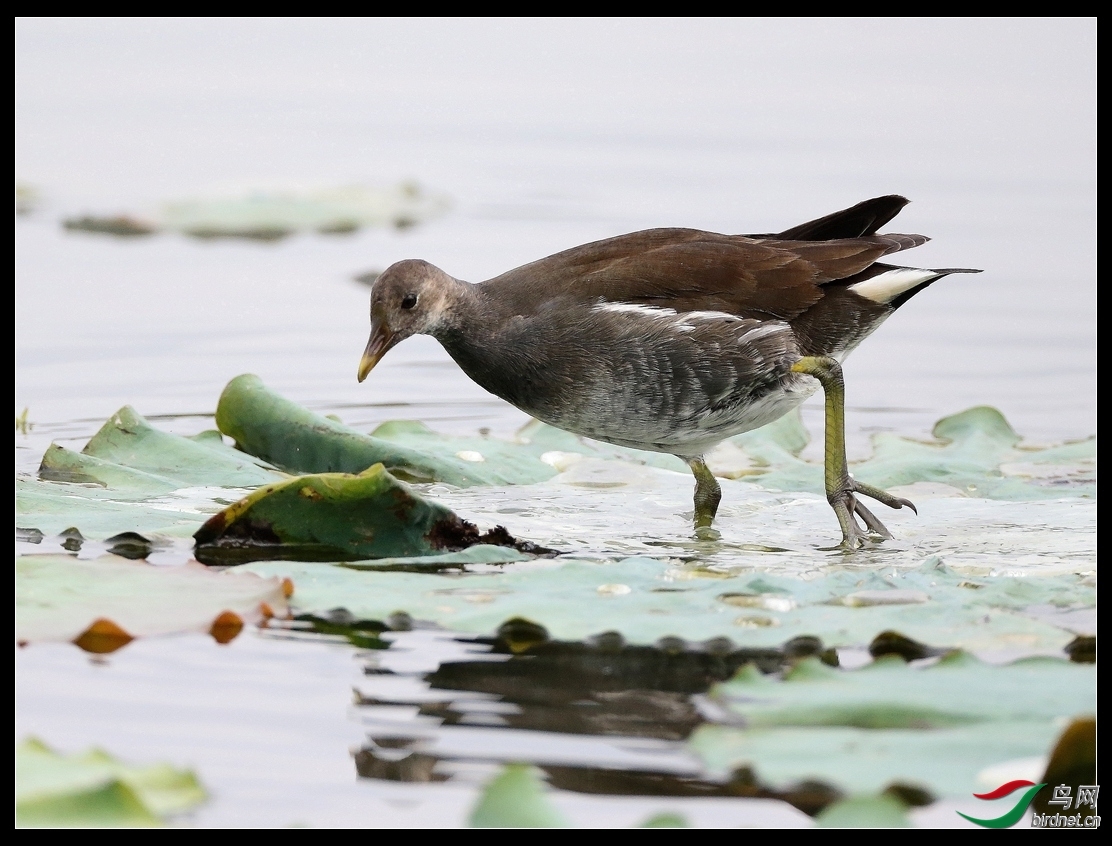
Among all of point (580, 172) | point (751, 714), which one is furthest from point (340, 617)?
point (580, 172)

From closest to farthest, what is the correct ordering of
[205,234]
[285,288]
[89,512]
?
[89,512]
[285,288]
[205,234]

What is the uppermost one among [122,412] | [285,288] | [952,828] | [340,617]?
[285,288]

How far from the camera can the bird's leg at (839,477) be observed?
18.9 ft

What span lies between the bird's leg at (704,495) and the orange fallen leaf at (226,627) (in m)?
2.12

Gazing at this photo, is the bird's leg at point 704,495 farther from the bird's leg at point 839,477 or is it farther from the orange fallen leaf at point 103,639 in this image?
the orange fallen leaf at point 103,639

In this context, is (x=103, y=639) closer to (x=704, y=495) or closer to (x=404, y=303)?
(x=404, y=303)

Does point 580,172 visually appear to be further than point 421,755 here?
Yes

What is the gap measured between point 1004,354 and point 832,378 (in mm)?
3315

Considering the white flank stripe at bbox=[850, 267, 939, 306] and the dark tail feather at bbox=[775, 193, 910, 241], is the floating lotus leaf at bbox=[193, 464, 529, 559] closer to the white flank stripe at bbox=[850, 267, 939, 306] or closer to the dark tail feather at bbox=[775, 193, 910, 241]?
the white flank stripe at bbox=[850, 267, 939, 306]

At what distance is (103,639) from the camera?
4.25 m

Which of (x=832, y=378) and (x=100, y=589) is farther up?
(x=832, y=378)

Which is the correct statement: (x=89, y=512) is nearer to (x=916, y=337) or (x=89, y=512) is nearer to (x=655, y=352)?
(x=655, y=352)

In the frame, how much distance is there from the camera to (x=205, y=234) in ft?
38.8
